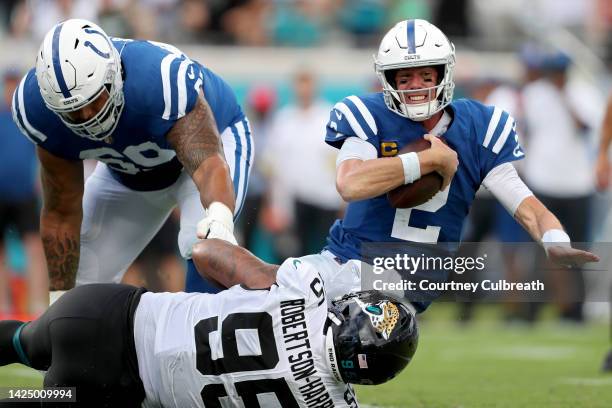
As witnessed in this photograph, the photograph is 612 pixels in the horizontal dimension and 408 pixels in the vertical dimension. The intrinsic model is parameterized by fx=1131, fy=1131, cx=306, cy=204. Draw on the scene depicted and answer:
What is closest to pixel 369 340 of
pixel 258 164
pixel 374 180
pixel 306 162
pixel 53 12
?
pixel 374 180

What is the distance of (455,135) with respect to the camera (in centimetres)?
516

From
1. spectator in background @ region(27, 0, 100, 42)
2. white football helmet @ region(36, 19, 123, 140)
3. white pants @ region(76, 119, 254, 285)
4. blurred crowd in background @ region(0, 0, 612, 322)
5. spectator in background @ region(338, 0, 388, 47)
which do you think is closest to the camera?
white football helmet @ region(36, 19, 123, 140)

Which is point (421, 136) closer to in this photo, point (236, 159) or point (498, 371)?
point (236, 159)

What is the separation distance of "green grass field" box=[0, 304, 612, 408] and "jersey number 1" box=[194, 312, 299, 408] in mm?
1510

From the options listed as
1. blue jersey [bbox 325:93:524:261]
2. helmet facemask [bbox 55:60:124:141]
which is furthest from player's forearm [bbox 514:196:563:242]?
helmet facemask [bbox 55:60:124:141]

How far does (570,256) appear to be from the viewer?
188 inches

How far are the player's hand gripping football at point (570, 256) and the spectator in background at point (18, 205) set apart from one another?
6.31m

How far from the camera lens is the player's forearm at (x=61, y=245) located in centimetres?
575

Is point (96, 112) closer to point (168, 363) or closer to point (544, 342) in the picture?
point (168, 363)

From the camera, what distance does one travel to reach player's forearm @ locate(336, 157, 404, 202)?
16.1 ft

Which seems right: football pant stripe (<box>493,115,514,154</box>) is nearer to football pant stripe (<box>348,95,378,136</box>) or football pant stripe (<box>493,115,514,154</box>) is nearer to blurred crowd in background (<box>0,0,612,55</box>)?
football pant stripe (<box>348,95,378,136</box>)

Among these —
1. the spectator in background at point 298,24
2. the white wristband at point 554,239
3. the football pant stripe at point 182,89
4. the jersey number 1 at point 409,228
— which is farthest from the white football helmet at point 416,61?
the spectator in background at point 298,24

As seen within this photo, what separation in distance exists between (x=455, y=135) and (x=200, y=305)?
154 centimetres

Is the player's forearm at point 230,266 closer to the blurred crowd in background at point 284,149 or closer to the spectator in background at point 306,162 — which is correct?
the blurred crowd in background at point 284,149
